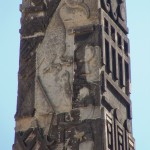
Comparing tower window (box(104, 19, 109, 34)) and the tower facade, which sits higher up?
tower window (box(104, 19, 109, 34))

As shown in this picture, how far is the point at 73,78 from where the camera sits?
20.6m

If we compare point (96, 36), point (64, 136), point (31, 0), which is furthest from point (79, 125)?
point (31, 0)

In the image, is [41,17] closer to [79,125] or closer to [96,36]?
[96,36]

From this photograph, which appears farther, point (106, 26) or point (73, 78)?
point (106, 26)

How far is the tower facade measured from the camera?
2014cm

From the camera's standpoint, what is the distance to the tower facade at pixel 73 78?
20.1 meters

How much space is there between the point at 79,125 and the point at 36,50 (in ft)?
7.30

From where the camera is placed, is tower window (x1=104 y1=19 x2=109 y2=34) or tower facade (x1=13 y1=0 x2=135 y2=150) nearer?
Answer: tower facade (x1=13 y1=0 x2=135 y2=150)

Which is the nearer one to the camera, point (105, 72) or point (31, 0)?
point (105, 72)

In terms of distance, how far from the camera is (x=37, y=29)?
A: 21594 millimetres

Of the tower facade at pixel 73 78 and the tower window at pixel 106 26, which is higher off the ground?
the tower window at pixel 106 26

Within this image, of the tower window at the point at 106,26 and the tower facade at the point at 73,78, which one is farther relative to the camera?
the tower window at the point at 106,26

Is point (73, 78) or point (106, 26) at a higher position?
point (106, 26)

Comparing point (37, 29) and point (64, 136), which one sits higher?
point (37, 29)
